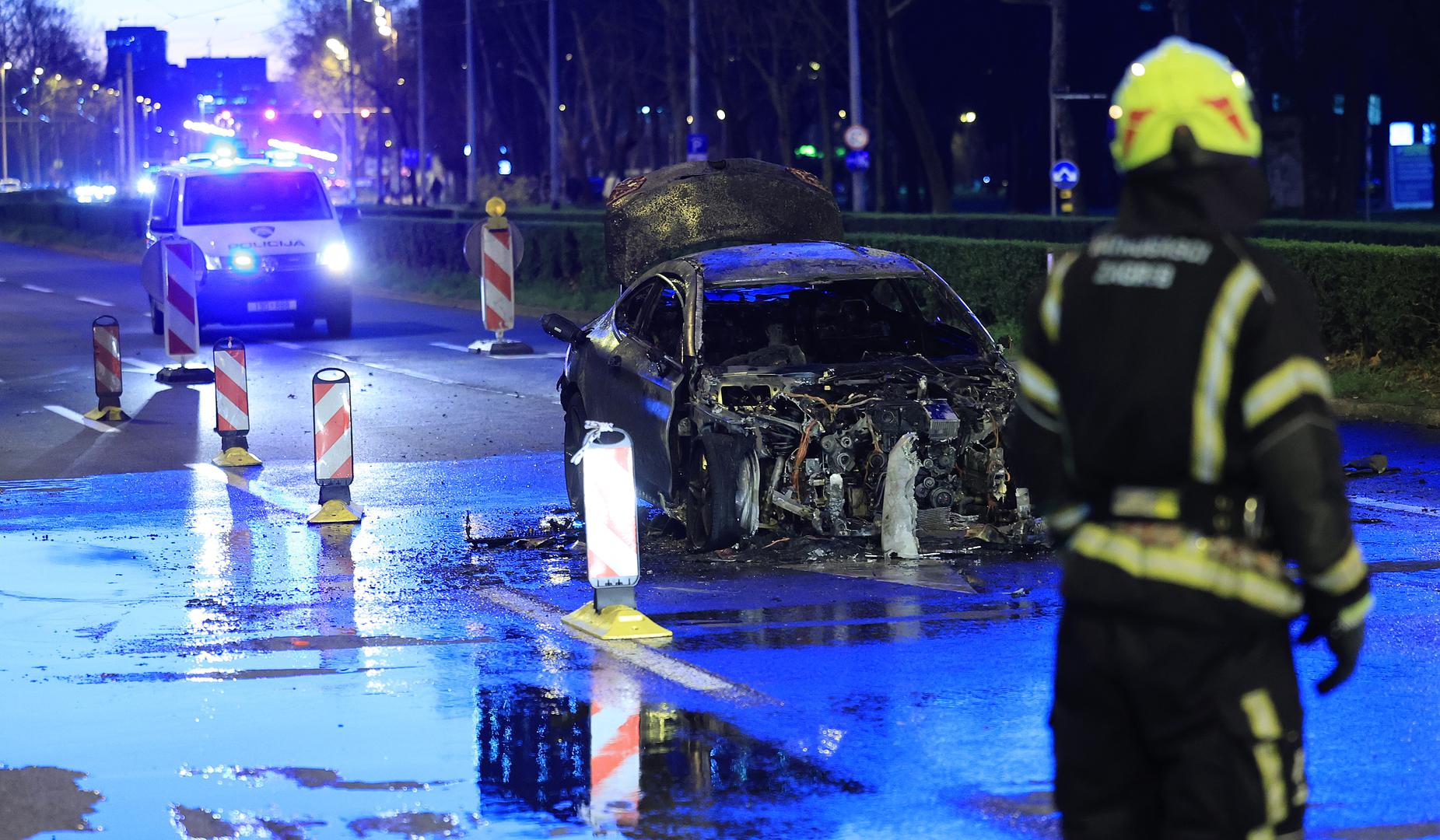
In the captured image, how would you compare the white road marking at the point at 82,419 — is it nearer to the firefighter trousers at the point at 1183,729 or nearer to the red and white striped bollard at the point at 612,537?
the red and white striped bollard at the point at 612,537

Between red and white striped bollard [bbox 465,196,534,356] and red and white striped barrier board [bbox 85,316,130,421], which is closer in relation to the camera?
red and white striped barrier board [bbox 85,316,130,421]

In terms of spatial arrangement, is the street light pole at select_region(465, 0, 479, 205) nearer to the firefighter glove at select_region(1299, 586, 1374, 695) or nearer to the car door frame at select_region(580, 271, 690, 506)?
the car door frame at select_region(580, 271, 690, 506)

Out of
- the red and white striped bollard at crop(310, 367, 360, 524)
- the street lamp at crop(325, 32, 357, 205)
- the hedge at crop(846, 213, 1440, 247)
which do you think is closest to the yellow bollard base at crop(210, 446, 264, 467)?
the red and white striped bollard at crop(310, 367, 360, 524)

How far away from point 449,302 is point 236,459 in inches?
728

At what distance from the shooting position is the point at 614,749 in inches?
267

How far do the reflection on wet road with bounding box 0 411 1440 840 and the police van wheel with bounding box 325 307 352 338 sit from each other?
1454cm

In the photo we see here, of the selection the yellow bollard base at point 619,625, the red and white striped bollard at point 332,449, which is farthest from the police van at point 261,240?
the yellow bollard base at point 619,625

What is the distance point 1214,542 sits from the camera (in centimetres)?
361

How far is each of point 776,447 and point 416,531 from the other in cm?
252

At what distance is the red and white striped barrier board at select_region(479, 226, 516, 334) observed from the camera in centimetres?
2336

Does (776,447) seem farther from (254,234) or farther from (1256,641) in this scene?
(254,234)

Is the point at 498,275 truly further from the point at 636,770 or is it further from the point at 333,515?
the point at 636,770

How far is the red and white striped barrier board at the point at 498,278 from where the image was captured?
23359mm

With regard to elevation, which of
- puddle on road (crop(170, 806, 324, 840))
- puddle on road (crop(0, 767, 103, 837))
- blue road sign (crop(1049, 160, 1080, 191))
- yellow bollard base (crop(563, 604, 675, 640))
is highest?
blue road sign (crop(1049, 160, 1080, 191))
